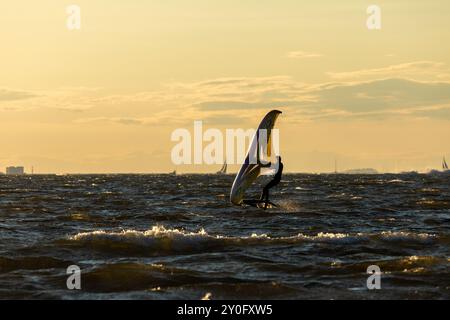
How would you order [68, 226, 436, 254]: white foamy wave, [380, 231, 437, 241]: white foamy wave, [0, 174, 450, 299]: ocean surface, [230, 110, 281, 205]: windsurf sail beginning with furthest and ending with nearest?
[380, 231, 437, 241]: white foamy wave → [230, 110, 281, 205]: windsurf sail → [68, 226, 436, 254]: white foamy wave → [0, 174, 450, 299]: ocean surface

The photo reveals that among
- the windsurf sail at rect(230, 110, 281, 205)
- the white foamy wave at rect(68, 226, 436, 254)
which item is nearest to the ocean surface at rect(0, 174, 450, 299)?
the white foamy wave at rect(68, 226, 436, 254)

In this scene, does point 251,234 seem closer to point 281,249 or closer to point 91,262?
point 281,249

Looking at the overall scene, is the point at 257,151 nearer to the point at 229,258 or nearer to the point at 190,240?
the point at 190,240

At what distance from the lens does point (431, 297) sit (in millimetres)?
12766

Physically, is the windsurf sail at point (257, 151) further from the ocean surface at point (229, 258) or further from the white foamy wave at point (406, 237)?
the white foamy wave at point (406, 237)

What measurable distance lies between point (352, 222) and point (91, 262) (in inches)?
514

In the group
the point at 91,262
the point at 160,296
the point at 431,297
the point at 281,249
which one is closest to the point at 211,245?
the point at 281,249

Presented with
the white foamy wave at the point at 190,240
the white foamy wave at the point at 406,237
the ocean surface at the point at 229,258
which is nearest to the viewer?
the ocean surface at the point at 229,258

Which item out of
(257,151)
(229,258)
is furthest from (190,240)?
(229,258)

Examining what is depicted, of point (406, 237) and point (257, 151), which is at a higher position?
point (257, 151)

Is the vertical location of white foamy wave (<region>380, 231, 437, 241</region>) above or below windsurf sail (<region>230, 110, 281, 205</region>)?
below

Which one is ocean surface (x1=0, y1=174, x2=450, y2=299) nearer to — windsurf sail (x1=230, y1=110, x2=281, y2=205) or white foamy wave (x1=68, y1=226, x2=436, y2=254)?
white foamy wave (x1=68, y1=226, x2=436, y2=254)

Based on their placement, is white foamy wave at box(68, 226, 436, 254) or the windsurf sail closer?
white foamy wave at box(68, 226, 436, 254)

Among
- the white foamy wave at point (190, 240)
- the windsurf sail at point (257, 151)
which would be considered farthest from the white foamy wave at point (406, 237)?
the windsurf sail at point (257, 151)
